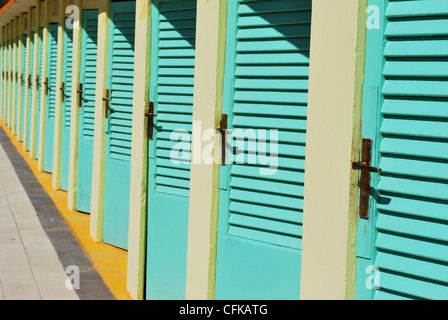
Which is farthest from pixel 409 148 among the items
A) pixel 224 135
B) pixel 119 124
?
pixel 119 124

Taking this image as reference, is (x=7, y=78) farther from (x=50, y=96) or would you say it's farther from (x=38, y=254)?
(x=38, y=254)

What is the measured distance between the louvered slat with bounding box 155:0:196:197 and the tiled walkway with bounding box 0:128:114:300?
1.17 metres

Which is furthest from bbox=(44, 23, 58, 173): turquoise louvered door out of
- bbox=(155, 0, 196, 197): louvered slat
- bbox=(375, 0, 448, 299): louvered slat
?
bbox=(375, 0, 448, 299): louvered slat

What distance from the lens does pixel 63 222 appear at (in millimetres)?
9109

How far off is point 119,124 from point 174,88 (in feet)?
7.00

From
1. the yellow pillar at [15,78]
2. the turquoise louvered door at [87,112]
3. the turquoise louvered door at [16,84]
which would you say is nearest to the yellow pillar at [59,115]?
the turquoise louvered door at [87,112]

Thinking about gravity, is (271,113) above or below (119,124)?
above

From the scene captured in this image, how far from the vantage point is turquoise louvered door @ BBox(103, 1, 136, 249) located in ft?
25.6

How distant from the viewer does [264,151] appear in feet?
14.9

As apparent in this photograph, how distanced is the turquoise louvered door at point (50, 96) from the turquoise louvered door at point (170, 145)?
730cm

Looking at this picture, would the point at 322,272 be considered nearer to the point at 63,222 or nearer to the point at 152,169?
the point at 152,169

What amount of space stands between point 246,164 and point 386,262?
1.49 meters

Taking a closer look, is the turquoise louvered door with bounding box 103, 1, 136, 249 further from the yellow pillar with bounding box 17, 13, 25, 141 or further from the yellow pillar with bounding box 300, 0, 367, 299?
the yellow pillar with bounding box 17, 13, 25, 141

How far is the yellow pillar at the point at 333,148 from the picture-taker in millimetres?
3467
